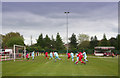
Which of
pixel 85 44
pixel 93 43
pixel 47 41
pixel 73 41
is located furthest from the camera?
pixel 47 41

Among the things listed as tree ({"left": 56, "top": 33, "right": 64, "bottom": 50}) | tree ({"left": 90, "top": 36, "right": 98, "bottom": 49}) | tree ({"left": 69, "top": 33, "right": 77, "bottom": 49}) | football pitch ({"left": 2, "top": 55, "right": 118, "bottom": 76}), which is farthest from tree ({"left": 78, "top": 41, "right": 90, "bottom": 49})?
football pitch ({"left": 2, "top": 55, "right": 118, "bottom": 76})

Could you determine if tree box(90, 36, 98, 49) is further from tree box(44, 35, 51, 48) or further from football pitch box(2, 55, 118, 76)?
football pitch box(2, 55, 118, 76)

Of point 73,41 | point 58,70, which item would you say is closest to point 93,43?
point 73,41

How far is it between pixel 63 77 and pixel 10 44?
68.3 meters

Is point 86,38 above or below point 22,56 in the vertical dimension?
above

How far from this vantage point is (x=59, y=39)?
Result: 113 metres

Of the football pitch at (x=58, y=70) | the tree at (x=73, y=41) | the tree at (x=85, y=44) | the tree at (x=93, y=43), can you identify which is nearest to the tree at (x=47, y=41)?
the tree at (x=73, y=41)

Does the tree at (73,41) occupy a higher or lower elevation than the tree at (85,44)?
higher

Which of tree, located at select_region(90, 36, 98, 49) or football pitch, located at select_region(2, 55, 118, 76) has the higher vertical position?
tree, located at select_region(90, 36, 98, 49)

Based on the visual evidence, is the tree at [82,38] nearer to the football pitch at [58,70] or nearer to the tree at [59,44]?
the tree at [59,44]

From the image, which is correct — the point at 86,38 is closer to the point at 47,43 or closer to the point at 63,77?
the point at 47,43

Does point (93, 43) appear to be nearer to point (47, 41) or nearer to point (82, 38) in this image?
point (82, 38)

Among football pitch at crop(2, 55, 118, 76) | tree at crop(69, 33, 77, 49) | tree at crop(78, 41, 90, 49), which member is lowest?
football pitch at crop(2, 55, 118, 76)

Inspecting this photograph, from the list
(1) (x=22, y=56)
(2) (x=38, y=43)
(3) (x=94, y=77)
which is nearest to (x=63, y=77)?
(3) (x=94, y=77)
